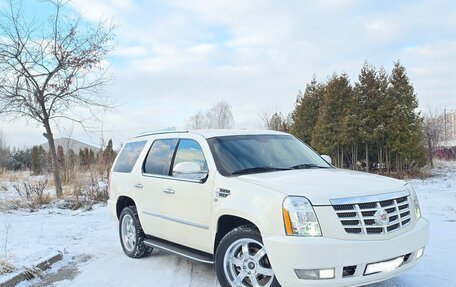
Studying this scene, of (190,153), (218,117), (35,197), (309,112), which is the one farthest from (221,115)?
(190,153)

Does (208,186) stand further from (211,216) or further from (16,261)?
(16,261)

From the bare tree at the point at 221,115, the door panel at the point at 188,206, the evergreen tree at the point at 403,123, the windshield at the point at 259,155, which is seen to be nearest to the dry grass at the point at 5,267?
the door panel at the point at 188,206

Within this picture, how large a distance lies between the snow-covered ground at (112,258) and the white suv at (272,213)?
1.28ft

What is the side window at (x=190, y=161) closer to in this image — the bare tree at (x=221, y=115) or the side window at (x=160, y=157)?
the side window at (x=160, y=157)

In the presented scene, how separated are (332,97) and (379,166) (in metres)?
3.63

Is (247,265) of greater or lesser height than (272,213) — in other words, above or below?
below

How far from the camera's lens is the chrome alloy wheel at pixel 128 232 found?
238 inches

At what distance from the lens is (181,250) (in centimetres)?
486

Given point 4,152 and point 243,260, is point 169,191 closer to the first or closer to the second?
point 243,260

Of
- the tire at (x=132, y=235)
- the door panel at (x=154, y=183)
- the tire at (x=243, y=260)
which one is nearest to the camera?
the tire at (x=243, y=260)

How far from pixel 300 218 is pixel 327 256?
376mm

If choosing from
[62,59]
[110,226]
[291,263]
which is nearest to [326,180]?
[291,263]

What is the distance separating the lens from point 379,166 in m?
17.3

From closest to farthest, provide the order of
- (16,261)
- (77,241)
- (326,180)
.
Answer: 1. (326,180)
2. (16,261)
3. (77,241)
